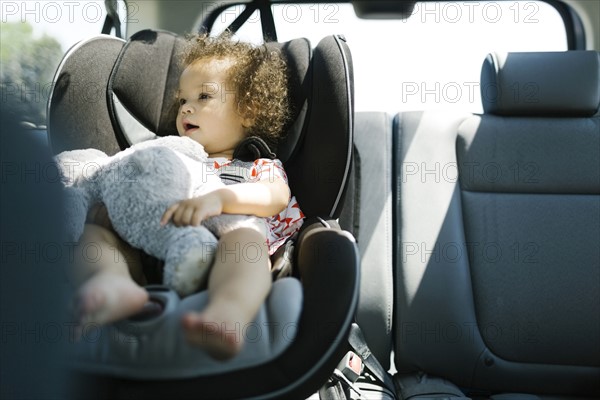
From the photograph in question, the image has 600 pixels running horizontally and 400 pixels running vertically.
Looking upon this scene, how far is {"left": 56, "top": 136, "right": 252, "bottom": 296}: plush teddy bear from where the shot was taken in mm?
1030

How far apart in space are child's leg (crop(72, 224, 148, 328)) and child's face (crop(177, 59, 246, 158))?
1.61ft

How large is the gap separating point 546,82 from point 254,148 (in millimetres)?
987

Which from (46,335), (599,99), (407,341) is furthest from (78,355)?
(599,99)

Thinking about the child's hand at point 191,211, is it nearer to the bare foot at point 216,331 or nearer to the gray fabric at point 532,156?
the bare foot at point 216,331

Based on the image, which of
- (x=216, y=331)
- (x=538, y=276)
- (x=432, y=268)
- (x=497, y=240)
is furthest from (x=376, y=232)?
(x=216, y=331)

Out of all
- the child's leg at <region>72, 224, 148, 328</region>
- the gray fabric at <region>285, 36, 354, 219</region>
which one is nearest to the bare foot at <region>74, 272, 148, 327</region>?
the child's leg at <region>72, 224, 148, 328</region>

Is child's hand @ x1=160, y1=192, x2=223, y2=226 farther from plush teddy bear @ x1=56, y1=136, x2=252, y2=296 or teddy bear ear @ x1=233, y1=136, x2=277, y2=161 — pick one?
teddy bear ear @ x1=233, y1=136, x2=277, y2=161

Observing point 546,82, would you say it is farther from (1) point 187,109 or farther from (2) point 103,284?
(2) point 103,284

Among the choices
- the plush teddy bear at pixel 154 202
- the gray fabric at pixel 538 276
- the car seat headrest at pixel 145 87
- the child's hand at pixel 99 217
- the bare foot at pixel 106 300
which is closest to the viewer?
the bare foot at pixel 106 300

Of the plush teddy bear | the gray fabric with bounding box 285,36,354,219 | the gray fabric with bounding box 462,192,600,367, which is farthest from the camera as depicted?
the gray fabric with bounding box 462,192,600,367

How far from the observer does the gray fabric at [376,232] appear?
6.14ft

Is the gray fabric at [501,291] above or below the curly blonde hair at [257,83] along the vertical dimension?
below

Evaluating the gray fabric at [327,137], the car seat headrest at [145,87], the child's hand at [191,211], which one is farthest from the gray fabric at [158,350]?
the car seat headrest at [145,87]

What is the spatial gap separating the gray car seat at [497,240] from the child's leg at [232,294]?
827 millimetres
